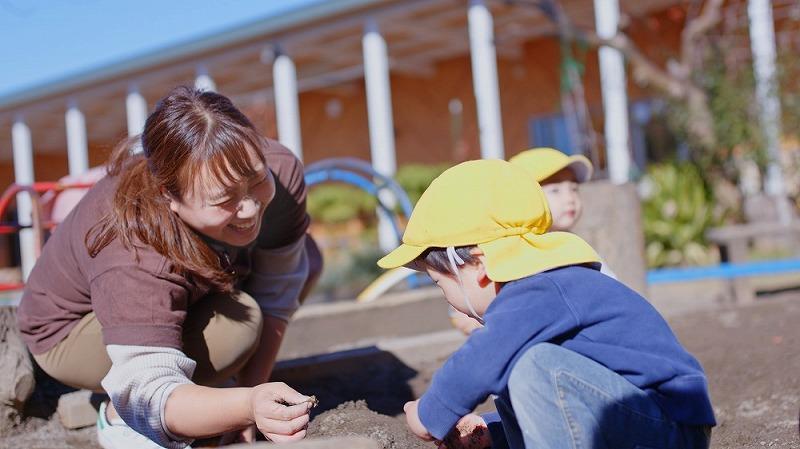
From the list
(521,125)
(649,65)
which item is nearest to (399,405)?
(649,65)

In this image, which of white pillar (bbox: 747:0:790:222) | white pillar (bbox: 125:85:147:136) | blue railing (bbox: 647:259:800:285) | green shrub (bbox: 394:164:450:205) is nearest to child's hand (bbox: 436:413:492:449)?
blue railing (bbox: 647:259:800:285)

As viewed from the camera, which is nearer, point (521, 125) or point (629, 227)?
point (629, 227)

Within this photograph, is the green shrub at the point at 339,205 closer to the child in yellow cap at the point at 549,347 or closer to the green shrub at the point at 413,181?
the green shrub at the point at 413,181

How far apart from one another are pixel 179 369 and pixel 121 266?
29cm

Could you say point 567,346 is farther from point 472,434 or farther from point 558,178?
point 558,178

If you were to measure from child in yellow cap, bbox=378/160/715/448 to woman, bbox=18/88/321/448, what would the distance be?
0.41 m

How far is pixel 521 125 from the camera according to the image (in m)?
14.1

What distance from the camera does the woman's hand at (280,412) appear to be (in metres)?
1.78

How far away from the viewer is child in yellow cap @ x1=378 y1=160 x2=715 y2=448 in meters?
1.62

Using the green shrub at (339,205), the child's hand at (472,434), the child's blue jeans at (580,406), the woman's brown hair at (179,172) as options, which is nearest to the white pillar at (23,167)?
the green shrub at (339,205)

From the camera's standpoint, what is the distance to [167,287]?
6.92 feet

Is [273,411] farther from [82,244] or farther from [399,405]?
[399,405]

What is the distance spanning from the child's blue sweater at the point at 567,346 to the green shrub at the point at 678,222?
7.47 m

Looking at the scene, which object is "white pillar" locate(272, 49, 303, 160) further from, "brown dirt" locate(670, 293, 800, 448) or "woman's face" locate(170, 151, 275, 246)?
"woman's face" locate(170, 151, 275, 246)
